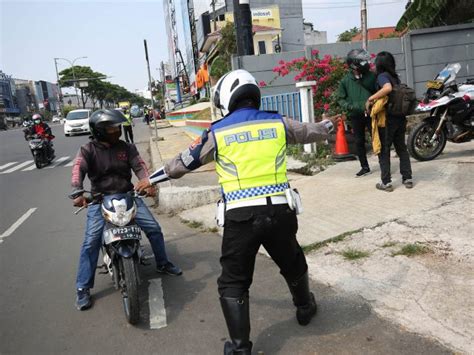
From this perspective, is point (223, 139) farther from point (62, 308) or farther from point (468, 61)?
point (468, 61)

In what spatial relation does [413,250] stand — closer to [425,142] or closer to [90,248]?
[90,248]

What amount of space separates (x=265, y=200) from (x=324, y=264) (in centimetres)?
178

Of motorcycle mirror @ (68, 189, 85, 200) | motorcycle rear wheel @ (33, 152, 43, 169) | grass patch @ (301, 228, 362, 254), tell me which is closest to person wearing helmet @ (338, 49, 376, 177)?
grass patch @ (301, 228, 362, 254)

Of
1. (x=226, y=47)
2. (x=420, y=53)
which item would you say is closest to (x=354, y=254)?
(x=420, y=53)

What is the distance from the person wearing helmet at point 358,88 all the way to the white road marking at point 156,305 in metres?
3.63

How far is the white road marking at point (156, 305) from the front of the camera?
348cm

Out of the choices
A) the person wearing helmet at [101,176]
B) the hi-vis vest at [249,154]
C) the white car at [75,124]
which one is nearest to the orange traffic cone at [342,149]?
the person wearing helmet at [101,176]

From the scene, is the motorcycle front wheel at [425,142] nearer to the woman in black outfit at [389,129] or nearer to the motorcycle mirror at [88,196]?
the woman in black outfit at [389,129]

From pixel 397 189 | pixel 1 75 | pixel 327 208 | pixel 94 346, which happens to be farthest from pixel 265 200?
pixel 1 75

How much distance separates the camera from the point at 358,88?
6230 millimetres

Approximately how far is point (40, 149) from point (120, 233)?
1176 centimetres

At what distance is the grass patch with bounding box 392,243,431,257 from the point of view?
13.4 ft

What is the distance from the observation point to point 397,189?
5.86 metres

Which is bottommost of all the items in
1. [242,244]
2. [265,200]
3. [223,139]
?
[242,244]
